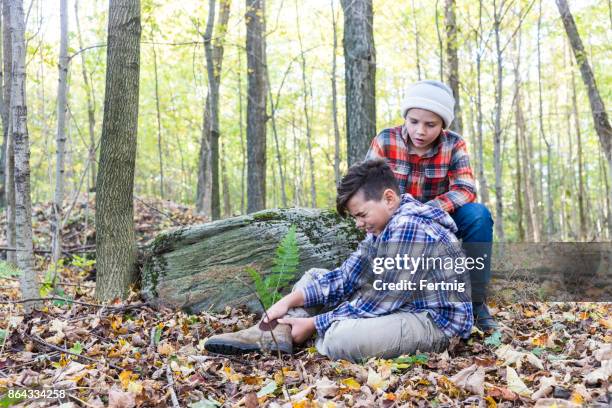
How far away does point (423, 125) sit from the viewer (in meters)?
3.64

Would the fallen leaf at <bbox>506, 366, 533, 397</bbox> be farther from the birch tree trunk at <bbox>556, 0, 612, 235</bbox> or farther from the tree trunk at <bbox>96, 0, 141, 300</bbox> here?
the birch tree trunk at <bbox>556, 0, 612, 235</bbox>

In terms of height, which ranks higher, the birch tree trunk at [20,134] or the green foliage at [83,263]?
the birch tree trunk at [20,134]

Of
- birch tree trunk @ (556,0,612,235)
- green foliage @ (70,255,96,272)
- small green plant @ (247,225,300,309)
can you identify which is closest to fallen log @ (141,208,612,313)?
small green plant @ (247,225,300,309)

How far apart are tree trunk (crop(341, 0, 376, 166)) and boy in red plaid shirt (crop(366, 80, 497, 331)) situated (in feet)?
8.46

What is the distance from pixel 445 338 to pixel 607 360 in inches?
36.0

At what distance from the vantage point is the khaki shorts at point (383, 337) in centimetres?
310

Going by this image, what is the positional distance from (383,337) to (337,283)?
2.23 ft

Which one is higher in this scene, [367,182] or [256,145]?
[256,145]

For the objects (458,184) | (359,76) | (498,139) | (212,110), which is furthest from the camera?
(212,110)

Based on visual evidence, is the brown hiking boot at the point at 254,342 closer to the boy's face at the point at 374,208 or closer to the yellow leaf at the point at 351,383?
the yellow leaf at the point at 351,383

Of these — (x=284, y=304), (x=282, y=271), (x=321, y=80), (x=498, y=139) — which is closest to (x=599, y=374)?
(x=284, y=304)

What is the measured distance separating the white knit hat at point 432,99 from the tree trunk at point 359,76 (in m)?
2.88

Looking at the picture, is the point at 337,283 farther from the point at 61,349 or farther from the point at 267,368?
the point at 61,349

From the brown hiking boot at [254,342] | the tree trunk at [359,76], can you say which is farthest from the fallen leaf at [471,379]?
the tree trunk at [359,76]
